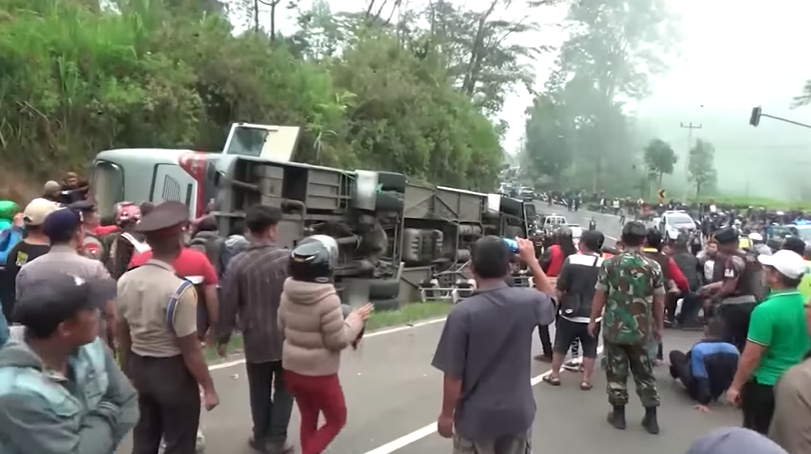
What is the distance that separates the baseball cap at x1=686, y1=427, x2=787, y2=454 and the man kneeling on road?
6421 mm

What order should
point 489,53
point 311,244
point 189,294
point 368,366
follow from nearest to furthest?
point 189,294, point 311,244, point 368,366, point 489,53

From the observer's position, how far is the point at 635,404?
7633mm

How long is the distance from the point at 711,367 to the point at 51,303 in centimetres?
674

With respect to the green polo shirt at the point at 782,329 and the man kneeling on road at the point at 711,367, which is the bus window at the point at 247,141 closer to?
the man kneeling on road at the point at 711,367

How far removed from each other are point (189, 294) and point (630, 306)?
3.85 m

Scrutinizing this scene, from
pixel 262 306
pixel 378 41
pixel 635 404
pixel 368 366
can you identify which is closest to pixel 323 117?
pixel 378 41

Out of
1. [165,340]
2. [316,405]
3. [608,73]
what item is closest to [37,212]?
[165,340]

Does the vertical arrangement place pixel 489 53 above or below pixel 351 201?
above

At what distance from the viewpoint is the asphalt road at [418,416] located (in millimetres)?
6191

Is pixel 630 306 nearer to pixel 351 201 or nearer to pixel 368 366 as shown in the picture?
pixel 368 366

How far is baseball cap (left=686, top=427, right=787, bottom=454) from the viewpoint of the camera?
1537 mm

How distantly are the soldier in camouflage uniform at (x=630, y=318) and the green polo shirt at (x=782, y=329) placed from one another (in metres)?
Result: 1.87

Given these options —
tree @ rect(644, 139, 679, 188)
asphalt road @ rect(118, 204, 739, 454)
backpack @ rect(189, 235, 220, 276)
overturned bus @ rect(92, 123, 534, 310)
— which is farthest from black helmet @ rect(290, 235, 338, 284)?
tree @ rect(644, 139, 679, 188)

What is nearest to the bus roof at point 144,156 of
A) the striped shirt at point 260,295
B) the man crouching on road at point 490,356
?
the striped shirt at point 260,295
